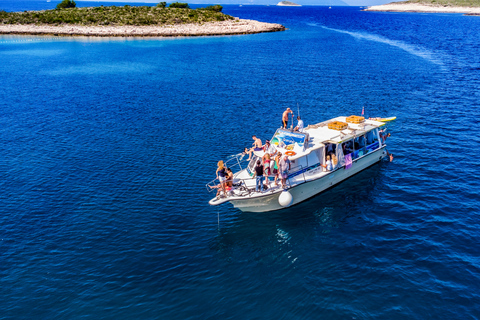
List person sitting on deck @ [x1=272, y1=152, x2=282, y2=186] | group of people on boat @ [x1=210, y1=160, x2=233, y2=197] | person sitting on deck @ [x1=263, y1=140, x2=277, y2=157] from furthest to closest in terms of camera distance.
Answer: person sitting on deck @ [x1=263, y1=140, x2=277, y2=157] → person sitting on deck @ [x1=272, y1=152, x2=282, y2=186] → group of people on boat @ [x1=210, y1=160, x2=233, y2=197]

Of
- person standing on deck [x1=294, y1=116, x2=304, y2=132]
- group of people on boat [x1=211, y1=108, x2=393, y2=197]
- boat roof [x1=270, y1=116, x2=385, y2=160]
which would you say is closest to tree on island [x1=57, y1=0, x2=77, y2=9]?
boat roof [x1=270, y1=116, x2=385, y2=160]

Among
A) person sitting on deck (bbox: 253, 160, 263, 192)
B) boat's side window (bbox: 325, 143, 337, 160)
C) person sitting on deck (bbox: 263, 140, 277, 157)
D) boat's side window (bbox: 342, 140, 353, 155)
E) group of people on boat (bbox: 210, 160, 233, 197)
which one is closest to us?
group of people on boat (bbox: 210, 160, 233, 197)

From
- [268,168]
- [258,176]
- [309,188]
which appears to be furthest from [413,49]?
[258,176]

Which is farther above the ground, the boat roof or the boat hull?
the boat roof

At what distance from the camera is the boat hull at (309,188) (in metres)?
21.7

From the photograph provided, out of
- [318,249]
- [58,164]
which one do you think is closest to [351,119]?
[318,249]

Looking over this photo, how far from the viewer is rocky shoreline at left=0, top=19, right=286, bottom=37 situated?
354 feet

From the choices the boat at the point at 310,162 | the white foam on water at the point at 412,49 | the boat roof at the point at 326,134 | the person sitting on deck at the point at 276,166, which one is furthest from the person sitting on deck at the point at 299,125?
the white foam on water at the point at 412,49

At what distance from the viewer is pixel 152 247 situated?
64.6 ft

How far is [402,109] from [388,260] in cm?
2718

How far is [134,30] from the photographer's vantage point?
362ft

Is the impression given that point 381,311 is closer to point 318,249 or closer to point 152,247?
point 318,249

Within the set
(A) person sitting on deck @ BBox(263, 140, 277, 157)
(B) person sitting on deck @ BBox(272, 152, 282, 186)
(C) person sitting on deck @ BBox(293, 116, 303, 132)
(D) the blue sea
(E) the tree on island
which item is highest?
(E) the tree on island

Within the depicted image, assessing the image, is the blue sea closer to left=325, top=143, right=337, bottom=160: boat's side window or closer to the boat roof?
left=325, top=143, right=337, bottom=160: boat's side window
